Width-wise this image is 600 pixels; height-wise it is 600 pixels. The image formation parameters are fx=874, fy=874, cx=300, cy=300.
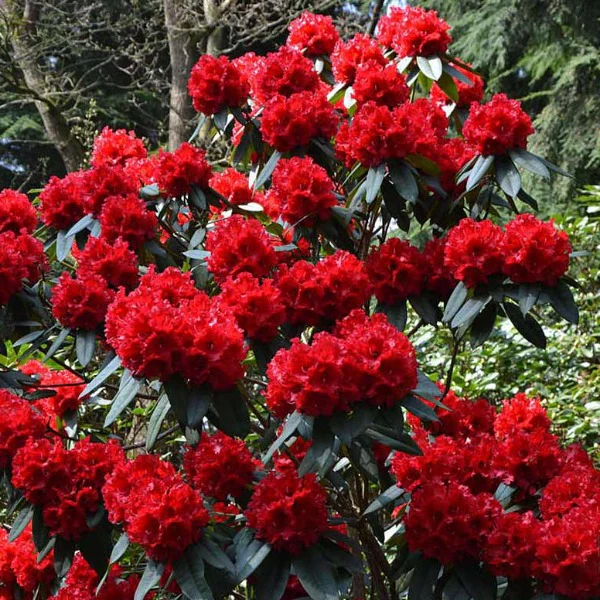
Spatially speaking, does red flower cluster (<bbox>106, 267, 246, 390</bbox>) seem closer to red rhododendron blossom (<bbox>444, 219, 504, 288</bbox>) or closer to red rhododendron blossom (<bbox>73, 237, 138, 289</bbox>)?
red rhododendron blossom (<bbox>73, 237, 138, 289</bbox>)

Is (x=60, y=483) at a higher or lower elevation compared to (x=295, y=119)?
lower

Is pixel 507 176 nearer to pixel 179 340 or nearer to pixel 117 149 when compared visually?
pixel 179 340

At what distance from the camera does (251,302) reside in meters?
1.69

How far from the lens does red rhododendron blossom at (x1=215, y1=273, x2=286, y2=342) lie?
1.68m

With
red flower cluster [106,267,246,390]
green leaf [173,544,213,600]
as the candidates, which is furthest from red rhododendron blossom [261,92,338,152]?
green leaf [173,544,213,600]

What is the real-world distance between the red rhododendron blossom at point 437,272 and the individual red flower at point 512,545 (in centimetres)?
57

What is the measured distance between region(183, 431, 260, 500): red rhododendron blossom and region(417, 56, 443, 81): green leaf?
1.09m

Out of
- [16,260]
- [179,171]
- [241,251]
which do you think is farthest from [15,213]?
[241,251]

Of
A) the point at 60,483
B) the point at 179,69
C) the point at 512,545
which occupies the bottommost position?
the point at 179,69

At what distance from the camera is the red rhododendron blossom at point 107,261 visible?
1.95 meters

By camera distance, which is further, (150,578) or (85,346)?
(85,346)

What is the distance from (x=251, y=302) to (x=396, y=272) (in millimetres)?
421

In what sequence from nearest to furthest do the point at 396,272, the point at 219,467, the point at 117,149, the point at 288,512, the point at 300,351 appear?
the point at 300,351 < the point at 288,512 < the point at 219,467 < the point at 396,272 < the point at 117,149

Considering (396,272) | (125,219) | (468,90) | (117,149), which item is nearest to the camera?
(396,272)
